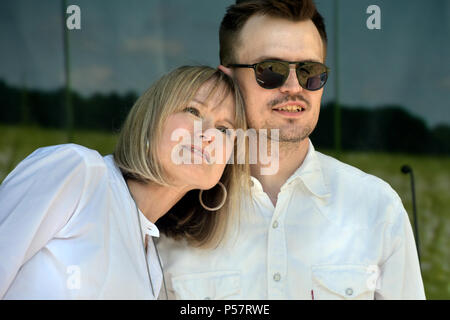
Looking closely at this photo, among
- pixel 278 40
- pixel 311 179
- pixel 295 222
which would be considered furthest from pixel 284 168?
pixel 278 40

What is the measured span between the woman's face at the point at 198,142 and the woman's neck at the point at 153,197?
0.20 feet

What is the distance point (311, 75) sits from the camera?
5.82 feet

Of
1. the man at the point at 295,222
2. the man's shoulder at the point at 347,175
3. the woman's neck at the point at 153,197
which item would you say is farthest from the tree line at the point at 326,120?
the woman's neck at the point at 153,197

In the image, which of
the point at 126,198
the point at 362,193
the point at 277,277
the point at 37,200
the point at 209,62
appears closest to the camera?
the point at 37,200

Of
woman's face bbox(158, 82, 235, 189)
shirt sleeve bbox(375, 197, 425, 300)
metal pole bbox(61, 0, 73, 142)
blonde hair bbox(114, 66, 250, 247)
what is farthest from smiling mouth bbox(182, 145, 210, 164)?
metal pole bbox(61, 0, 73, 142)

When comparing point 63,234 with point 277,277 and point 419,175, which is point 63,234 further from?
point 419,175

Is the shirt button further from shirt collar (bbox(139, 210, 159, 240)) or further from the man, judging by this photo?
shirt collar (bbox(139, 210, 159, 240))

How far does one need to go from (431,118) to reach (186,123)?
172 centimetres

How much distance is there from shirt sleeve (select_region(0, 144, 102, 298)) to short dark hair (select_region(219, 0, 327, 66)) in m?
0.74

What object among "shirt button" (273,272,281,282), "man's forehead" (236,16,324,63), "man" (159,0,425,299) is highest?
"man's forehead" (236,16,324,63)

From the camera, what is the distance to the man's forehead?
1.79m

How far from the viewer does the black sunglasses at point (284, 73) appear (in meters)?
1.76

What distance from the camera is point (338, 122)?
113 inches

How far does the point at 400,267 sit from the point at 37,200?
1147 mm
